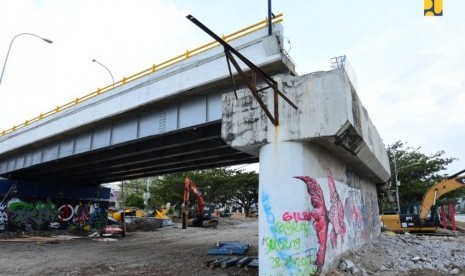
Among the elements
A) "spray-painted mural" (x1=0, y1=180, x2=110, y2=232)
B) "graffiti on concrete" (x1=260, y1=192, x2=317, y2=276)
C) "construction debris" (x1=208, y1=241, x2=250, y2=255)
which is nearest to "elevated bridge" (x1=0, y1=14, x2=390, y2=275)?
"graffiti on concrete" (x1=260, y1=192, x2=317, y2=276)

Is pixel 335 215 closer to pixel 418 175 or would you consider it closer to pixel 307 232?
pixel 307 232

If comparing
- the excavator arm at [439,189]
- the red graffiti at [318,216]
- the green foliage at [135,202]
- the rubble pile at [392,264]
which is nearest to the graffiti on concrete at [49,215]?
the green foliage at [135,202]

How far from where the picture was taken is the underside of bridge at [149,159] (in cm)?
1580

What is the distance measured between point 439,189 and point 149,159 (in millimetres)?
18601

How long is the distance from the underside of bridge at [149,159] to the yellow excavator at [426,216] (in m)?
12.6

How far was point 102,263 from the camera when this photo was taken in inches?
501

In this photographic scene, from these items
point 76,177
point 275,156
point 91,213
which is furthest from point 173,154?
point 91,213

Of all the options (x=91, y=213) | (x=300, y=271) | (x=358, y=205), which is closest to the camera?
(x=300, y=271)

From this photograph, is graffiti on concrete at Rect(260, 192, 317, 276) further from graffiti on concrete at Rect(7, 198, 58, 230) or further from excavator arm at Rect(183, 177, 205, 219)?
graffiti on concrete at Rect(7, 198, 58, 230)

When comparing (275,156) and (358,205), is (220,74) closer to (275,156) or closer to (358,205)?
(275,156)

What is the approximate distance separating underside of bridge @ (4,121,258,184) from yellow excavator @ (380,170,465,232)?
12.6m

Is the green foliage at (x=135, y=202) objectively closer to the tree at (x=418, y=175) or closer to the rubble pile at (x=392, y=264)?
the tree at (x=418, y=175)

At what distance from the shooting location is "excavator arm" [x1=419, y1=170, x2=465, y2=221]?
23.5 metres

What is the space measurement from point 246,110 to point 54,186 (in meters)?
25.8
